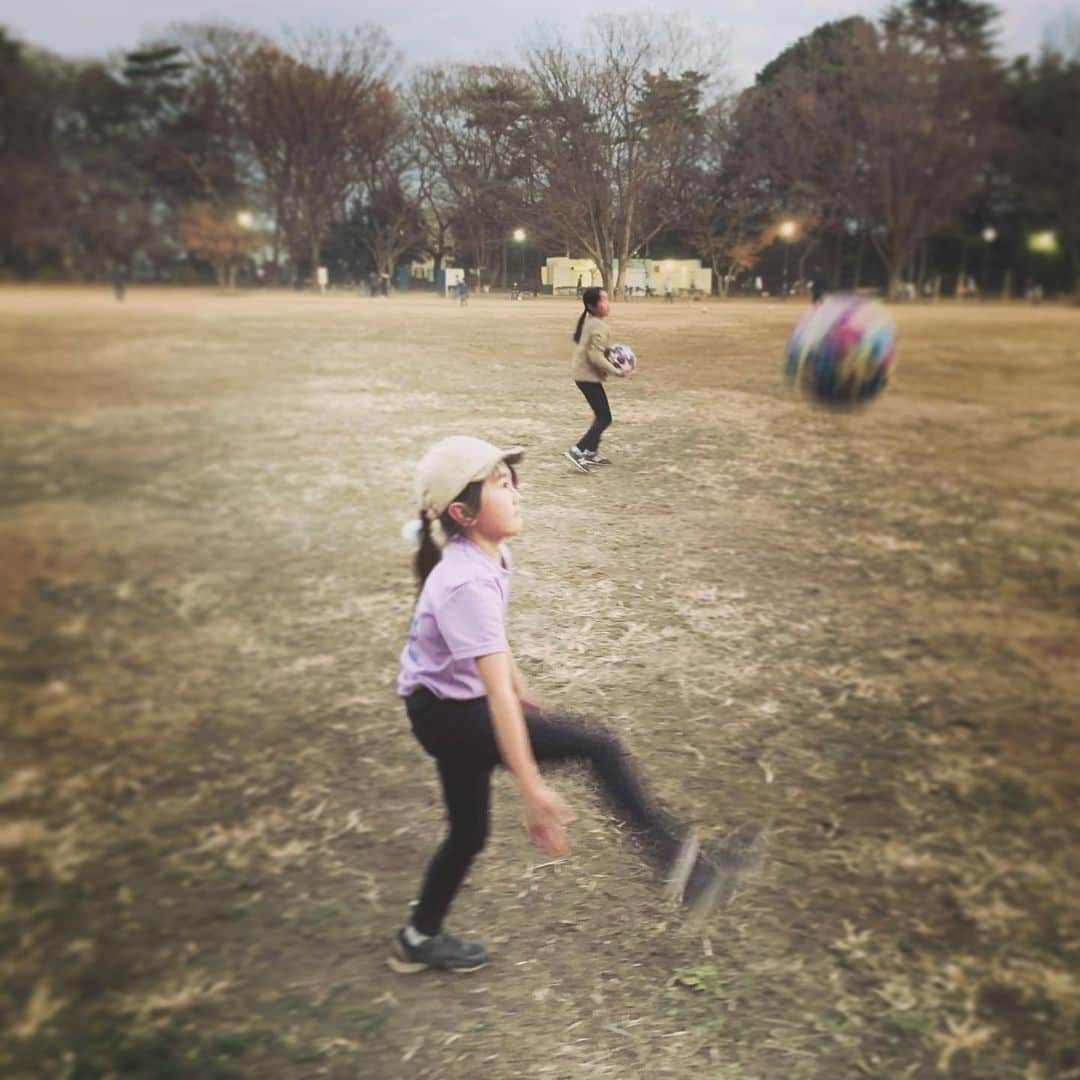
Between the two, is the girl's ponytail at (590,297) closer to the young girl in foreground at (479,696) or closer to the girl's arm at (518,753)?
the young girl in foreground at (479,696)

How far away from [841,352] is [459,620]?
4.39 feet

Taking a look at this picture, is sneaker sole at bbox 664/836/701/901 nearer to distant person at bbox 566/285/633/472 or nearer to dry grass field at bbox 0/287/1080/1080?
dry grass field at bbox 0/287/1080/1080

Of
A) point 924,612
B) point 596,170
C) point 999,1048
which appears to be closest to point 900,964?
point 999,1048

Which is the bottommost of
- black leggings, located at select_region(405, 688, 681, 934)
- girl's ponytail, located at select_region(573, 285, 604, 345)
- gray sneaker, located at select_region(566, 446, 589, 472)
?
black leggings, located at select_region(405, 688, 681, 934)

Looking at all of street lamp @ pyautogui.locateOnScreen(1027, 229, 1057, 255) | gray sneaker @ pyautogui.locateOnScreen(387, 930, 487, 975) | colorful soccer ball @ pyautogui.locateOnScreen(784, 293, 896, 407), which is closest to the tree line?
street lamp @ pyautogui.locateOnScreen(1027, 229, 1057, 255)

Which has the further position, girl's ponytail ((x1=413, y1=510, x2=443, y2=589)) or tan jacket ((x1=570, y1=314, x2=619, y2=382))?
tan jacket ((x1=570, y1=314, x2=619, y2=382))

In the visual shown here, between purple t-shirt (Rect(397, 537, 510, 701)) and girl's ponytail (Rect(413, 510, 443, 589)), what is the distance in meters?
0.07

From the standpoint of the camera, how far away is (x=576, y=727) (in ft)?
8.45

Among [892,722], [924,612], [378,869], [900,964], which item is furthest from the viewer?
[924,612]

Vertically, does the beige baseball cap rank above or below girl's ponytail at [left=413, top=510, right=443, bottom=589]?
above

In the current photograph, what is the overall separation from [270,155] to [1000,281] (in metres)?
2.50

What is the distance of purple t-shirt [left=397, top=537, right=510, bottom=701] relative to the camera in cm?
221

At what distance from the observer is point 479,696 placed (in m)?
2.34

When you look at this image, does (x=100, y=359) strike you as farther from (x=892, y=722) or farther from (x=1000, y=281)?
(x=892, y=722)
